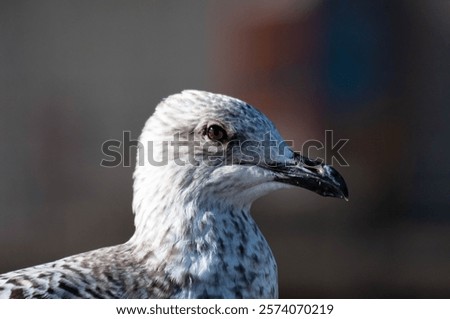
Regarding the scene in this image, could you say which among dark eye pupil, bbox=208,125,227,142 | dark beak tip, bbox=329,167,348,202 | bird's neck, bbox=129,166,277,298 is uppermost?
dark eye pupil, bbox=208,125,227,142

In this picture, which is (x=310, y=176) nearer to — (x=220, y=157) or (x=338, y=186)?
(x=338, y=186)

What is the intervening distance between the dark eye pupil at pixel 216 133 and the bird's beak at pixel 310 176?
119 mm

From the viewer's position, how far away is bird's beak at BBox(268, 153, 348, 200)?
1631 millimetres

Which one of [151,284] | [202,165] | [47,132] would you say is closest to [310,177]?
[202,165]

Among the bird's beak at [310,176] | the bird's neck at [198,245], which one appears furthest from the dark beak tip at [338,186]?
the bird's neck at [198,245]

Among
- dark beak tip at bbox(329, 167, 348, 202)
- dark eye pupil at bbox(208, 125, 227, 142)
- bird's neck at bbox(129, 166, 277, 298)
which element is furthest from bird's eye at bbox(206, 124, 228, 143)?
dark beak tip at bbox(329, 167, 348, 202)

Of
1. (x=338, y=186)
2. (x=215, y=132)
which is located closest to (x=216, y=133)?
(x=215, y=132)

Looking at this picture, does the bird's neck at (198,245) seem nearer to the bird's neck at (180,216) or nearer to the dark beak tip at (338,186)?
the bird's neck at (180,216)

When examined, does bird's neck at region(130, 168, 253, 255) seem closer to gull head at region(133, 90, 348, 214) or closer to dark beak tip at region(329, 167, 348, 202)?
gull head at region(133, 90, 348, 214)

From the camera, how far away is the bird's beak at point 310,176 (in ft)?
5.35

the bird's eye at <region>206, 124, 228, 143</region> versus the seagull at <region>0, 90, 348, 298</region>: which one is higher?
the bird's eye at <region>206, 124, 228, 143</region>

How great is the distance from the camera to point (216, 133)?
63.5 inches

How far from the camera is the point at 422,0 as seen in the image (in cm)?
298

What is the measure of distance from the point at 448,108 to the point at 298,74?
591 mm
